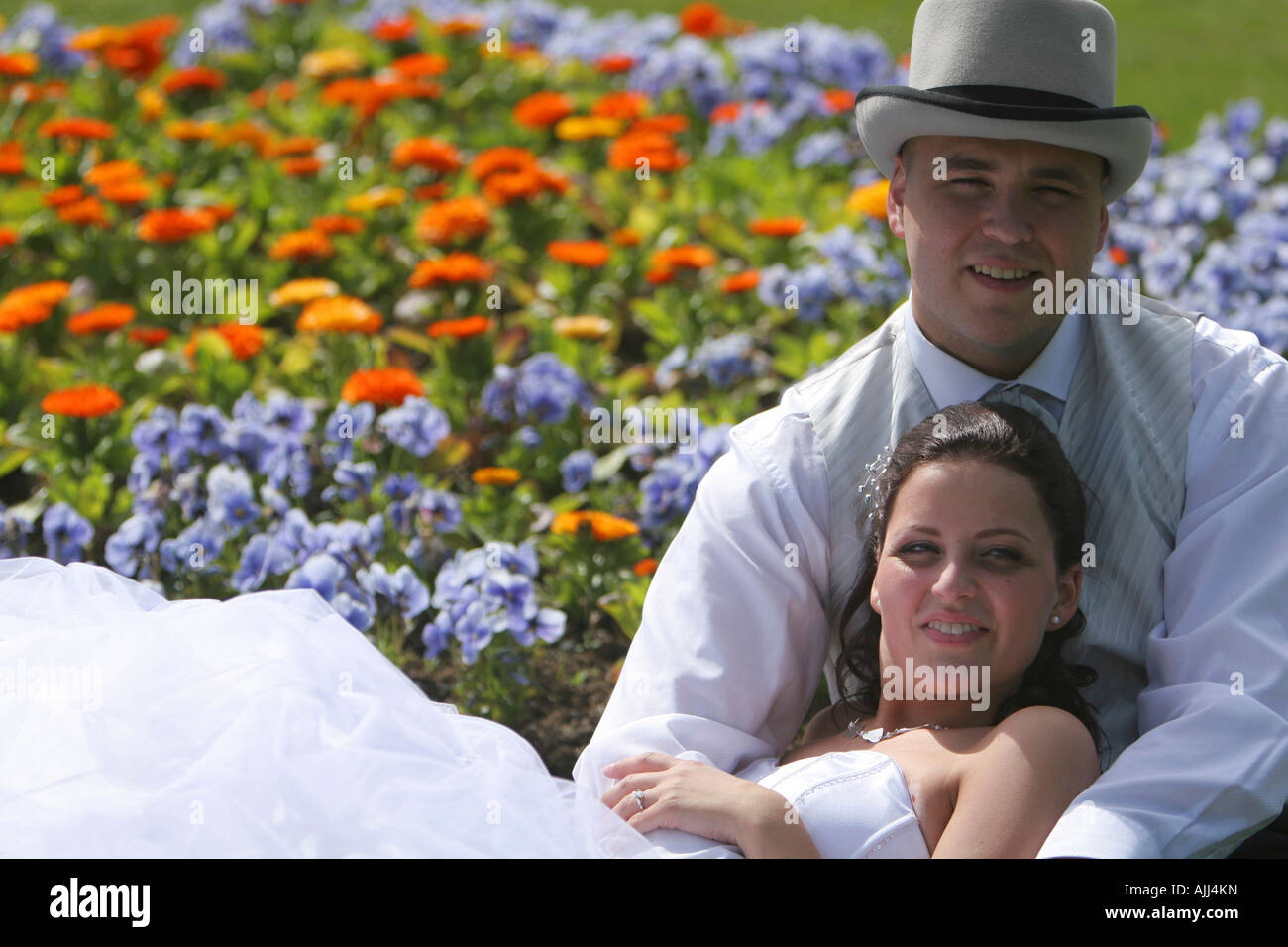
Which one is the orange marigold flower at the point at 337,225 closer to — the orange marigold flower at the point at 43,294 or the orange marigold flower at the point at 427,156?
the orange marigold flower at the point at 427,156

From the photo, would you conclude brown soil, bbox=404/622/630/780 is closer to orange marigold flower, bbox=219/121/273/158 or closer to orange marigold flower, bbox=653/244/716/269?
orange marigold flower, bbox=653/244/716/269

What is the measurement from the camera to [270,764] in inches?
93.5

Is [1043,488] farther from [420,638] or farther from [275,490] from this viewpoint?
[275,490]

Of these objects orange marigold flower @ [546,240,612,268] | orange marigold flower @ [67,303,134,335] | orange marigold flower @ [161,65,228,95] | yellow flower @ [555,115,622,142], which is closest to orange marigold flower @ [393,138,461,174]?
yellow flower @ [555,115,622,142]

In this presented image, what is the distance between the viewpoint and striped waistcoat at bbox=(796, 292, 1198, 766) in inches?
106

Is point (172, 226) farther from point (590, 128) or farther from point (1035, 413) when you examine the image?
point (1035, 413)

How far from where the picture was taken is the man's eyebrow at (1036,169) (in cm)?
264

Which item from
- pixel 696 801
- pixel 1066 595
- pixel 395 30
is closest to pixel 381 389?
pixel 696 801

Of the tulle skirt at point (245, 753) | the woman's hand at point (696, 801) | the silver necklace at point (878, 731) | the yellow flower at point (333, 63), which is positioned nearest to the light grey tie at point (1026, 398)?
the silver necklace at point (878, 731)

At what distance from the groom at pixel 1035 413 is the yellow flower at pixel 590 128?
3153 mm

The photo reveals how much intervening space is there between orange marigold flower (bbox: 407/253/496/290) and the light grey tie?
2.34 m

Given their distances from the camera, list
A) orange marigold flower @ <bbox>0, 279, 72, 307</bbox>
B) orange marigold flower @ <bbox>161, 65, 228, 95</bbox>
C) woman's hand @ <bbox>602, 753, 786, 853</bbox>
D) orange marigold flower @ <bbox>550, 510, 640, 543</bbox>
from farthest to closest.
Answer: orange marigold flower @ <bbox>161, 65, 228, 95</bbox> → orange marigold flower @ <bbox>0, 279, 72, 307</bbox> → orange marigold flower @ <bbox>550, 510, 640, 543</bbox> → woman's hand @ <bbox>602, 753, 786, 853</bbox>
